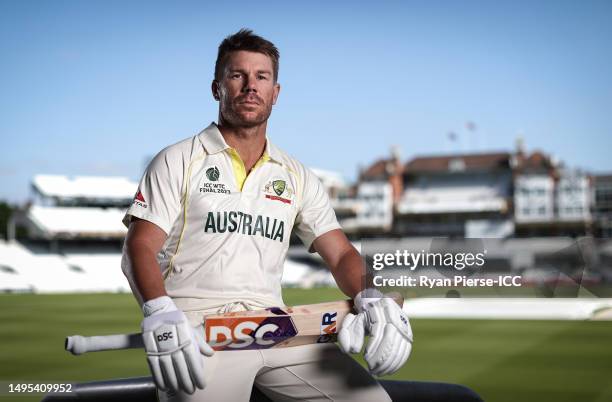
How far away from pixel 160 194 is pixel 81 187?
57656 mm

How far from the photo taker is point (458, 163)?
7056cm

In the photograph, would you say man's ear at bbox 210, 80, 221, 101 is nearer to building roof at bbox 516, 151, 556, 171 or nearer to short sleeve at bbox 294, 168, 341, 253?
short sleeve at bbox 294, 168, 341, 253

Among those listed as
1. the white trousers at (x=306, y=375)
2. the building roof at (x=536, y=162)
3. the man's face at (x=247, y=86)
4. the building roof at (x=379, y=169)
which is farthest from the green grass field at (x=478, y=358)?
the building roof at (x=379, y=169)

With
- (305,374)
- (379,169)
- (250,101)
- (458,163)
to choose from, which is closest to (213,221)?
(250,101)

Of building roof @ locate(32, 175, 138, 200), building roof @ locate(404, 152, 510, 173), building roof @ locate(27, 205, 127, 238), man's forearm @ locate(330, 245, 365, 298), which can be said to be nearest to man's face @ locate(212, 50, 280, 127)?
man's forearm @ locate(330, 245, 365, 298)

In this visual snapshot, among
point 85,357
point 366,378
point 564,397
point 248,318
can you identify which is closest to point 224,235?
point 248,318

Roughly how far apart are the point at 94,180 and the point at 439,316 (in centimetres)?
4648

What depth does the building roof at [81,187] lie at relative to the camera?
55.9 metres

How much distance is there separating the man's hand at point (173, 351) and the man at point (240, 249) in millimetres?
103

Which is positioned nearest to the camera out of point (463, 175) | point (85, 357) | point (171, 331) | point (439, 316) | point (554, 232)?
point (171, 331)

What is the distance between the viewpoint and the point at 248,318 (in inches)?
84.5

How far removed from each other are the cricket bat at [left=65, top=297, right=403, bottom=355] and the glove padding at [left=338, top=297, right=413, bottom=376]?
67 mm

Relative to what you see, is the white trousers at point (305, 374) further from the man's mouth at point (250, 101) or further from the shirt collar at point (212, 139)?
the man's mouth at point (250, 101)

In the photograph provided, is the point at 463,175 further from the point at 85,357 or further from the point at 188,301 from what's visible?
the point at 188,301
